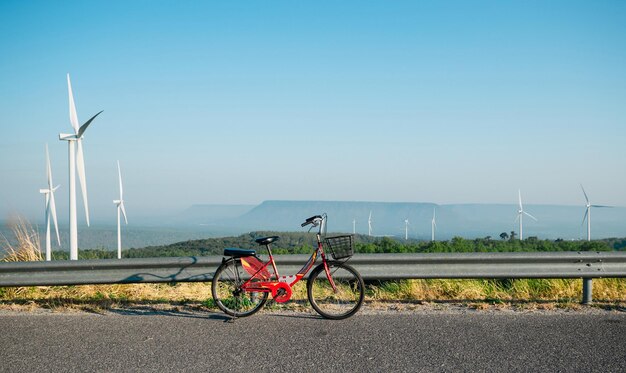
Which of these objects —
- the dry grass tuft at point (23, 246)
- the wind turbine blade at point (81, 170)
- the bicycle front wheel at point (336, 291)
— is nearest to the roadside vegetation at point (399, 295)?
the bicycle front wheel at point (336, 291)

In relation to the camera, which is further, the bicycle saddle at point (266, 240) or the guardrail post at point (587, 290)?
the guardrail post at point (587, 290)

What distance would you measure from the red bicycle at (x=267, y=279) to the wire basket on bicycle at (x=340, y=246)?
3.6 inches

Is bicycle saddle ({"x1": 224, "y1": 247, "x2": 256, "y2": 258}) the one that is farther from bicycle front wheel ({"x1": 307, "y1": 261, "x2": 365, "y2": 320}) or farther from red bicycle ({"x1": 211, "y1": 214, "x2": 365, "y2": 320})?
bicycle front wheel ({"x1": 307, "y1": 261, "x2": 365, "y2": 320})

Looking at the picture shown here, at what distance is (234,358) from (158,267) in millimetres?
2621

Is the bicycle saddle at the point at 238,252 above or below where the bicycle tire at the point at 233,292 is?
above

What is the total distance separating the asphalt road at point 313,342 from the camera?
476 cm

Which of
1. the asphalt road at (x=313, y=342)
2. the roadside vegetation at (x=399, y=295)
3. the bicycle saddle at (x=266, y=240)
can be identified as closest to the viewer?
the asphalt road at (x=313, y=342)

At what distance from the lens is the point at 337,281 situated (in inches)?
284

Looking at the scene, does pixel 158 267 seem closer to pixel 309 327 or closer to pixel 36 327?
pixel 36 327

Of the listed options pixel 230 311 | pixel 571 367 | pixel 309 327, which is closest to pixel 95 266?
pixel 230 311

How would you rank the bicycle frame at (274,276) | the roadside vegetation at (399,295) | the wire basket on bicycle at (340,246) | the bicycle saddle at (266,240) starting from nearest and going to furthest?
1. the wire basket on bicycle at (340,246)
2. the bicycle saddle at (266,240)
3. the bicycle frame at (274,276)
4. the roadside vegetation at (399,295)

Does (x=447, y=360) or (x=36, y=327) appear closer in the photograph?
(x=447, y=360)

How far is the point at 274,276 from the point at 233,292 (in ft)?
1.82

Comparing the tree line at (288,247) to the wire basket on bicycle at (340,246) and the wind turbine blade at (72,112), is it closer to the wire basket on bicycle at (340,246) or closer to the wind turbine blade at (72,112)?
the wire basket on bicycle at (340,246)
